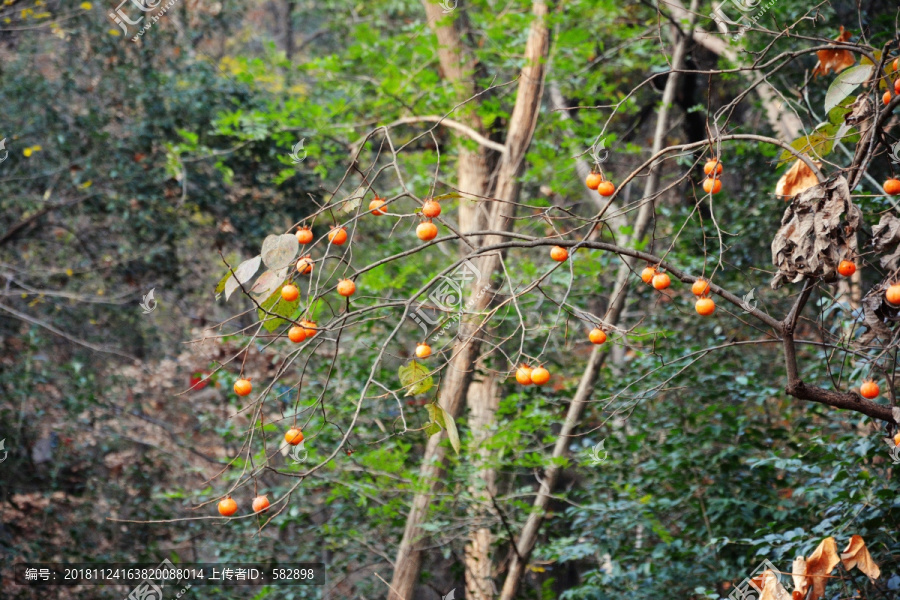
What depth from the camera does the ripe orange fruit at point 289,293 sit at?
1454 mm

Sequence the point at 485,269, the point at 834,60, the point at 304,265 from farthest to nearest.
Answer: the point at 485,269
the point at 834,60
the point at 304,265

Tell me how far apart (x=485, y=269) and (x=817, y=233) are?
176 cm

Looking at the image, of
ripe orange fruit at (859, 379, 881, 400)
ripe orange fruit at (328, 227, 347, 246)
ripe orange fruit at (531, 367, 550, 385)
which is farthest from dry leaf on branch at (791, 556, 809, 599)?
ripe orange fruit at (328, 227, 347, 246)

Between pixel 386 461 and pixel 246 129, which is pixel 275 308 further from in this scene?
pixel 246 129

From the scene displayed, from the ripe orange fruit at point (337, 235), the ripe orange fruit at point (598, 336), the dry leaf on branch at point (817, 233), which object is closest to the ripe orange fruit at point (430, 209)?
the ripe orange fruit at point (337, 235)

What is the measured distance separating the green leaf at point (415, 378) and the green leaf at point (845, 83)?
3.44ft

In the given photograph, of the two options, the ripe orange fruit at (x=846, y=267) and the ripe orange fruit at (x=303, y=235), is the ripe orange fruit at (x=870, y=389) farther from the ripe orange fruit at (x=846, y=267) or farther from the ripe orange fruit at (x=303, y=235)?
the ripe orange fruit at (x=303, y=235)

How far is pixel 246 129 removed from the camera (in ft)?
13.3

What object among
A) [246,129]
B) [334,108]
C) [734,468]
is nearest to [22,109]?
[246,129]

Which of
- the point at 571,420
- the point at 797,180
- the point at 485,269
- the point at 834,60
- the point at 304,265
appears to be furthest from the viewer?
the point at 571,420

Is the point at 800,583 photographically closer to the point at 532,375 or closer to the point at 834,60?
the point at 532,375

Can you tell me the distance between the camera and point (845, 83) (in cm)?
165

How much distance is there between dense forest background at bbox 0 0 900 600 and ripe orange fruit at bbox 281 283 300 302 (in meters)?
1.25

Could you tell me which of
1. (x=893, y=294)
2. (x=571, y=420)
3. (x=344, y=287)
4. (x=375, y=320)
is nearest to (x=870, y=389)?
(x=893, y=294)
